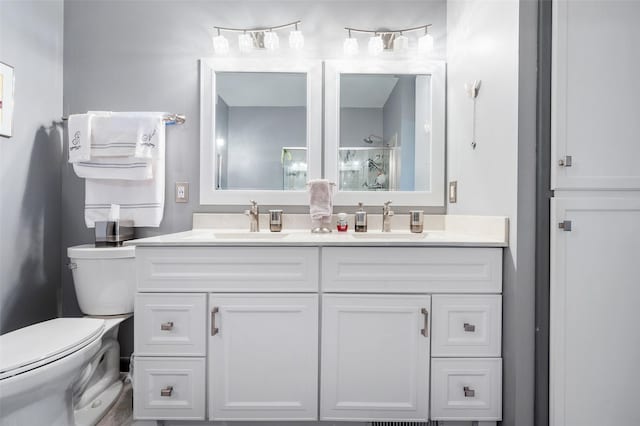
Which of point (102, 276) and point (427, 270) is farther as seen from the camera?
point (102, 276)

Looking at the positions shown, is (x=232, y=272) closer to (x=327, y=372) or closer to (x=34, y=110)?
(x=327, y=372)

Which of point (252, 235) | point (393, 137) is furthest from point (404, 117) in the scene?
point (252, 235)

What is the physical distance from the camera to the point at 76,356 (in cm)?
112

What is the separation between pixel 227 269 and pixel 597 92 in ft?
4.79

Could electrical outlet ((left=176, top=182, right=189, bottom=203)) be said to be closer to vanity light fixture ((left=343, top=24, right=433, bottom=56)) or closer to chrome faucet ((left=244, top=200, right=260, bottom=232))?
chrome faucet ((left=244, top=200, right=260, bottom=232))

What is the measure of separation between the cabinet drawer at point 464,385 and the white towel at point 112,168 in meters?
1.62

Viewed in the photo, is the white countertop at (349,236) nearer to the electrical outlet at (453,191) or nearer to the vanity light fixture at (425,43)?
the electrical outlet at (453,191)

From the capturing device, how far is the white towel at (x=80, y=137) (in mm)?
1617

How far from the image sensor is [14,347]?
3.53ft

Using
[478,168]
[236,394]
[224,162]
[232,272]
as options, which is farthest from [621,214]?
[224,162]

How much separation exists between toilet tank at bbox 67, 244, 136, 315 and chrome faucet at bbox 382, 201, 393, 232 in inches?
49.6

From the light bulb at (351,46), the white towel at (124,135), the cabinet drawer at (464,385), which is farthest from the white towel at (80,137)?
the cabinet drawer at (464,385)

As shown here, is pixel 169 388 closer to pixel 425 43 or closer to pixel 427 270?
pixel 427 270

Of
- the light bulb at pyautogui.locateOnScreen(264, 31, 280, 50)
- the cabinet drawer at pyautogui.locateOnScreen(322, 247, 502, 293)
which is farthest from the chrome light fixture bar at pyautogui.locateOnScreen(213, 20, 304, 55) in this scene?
the cabinet drawer at pyautogui.locateOnScreen(322, 247, 502, 293)
